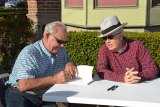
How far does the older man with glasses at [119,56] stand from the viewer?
4309mm

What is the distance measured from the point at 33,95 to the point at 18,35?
5.14 meters

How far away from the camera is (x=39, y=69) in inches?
160

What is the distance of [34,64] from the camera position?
400 cm

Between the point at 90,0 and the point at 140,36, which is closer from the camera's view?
the point at 140,36

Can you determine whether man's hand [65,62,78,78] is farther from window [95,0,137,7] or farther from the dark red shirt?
window [95,0,137,7]

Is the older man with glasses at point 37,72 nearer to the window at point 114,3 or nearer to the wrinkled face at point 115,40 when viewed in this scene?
the wrinkled face at point 115,40

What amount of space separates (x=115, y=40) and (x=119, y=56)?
0.75 feet

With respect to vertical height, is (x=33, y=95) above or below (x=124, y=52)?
below

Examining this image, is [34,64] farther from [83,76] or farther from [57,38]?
[83,76]

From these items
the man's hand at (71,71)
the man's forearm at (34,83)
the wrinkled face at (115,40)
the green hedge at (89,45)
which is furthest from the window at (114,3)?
the man's forearm at (34,83)

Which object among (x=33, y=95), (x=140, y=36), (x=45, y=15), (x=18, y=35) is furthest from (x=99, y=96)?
(x=45, y=15)

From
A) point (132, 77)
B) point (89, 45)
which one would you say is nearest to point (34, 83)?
point (132, 77)

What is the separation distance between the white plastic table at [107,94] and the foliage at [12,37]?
16.0 feet

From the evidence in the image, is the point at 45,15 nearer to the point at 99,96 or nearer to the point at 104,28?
the point at 104,28
